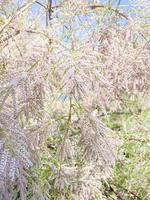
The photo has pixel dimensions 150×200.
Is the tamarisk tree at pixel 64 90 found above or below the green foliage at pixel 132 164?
above

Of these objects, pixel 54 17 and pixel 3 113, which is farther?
pixel 54 17

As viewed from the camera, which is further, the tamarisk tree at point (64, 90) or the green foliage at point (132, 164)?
the green foliage at point (132, 164)

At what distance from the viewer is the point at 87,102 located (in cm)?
193

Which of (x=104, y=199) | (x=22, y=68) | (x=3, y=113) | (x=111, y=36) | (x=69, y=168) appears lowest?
(x=104, y=199)

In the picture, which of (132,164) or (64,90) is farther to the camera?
Answer: (132,164)

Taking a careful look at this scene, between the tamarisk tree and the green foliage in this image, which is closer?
the tamarisk tree

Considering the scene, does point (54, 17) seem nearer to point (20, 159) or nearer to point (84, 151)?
point (84, 151)

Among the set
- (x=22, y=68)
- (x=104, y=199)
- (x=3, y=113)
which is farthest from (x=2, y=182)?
(x=104, y=199)

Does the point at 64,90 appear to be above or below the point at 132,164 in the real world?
above

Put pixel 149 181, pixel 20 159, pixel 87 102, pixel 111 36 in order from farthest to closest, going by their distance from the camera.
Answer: pixel 149 181 → pixel 111 36 → pixel 87 102 → pixel 20 159

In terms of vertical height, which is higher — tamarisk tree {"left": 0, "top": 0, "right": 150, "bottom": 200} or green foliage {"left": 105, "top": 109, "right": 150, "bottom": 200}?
tamarisk tree {"left": 0, "top": 0, "right": 150, "bottom": 200}

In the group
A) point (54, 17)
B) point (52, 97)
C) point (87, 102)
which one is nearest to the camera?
point (87, 102)

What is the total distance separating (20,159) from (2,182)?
0.09 metres

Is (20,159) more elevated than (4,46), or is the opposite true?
(4,46)
